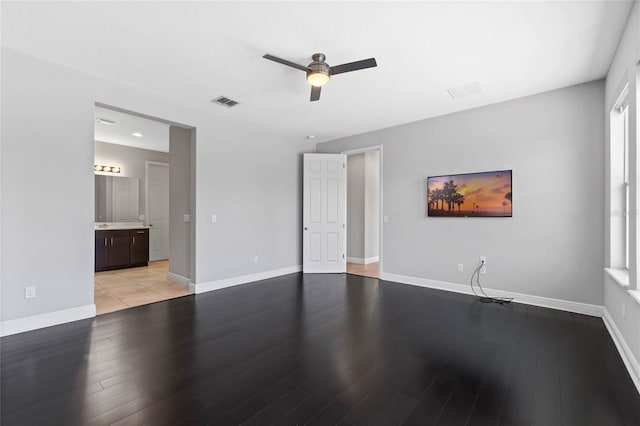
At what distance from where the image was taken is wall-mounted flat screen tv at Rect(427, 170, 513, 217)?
3855mm

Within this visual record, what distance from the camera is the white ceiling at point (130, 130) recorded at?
184 inches

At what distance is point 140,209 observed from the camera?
698 cm

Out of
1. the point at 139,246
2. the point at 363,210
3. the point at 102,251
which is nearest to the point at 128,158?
the point at 139,246

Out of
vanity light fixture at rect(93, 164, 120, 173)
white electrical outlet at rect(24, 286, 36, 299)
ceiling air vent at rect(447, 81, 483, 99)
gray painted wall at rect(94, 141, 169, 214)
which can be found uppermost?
ceiling air vent at rect(447, 81, 483, 99)

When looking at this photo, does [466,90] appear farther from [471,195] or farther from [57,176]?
[57,176]

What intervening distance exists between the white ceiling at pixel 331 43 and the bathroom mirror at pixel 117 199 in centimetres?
396

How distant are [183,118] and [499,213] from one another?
4492mm

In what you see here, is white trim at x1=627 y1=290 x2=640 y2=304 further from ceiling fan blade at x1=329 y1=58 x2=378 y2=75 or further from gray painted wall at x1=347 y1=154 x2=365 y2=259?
gray painted wall at x1=347 y1=154 x2=365 y2=259

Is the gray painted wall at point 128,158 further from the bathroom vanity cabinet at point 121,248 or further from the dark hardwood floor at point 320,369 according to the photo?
the dark hardwood floor at point 320,369

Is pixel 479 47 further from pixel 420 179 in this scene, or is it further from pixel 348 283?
pixel 348 283

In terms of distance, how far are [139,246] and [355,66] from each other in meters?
5.85

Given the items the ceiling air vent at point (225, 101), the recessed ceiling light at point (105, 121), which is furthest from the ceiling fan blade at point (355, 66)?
the recessed ceiling light at point (105, 121)

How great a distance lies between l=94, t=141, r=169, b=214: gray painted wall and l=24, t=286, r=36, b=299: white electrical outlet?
173 inches

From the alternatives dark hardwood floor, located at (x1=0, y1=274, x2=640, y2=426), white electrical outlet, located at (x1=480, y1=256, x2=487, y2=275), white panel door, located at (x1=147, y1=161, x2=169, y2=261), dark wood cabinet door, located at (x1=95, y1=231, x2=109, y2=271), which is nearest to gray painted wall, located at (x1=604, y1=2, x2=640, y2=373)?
dark hardwood floor, located at (x1=0, y1=274, x2=640, y2=426)
